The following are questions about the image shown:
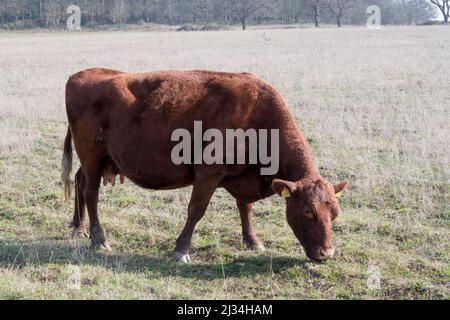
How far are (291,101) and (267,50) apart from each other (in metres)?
18.0

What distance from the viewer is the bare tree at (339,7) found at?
3159 inches

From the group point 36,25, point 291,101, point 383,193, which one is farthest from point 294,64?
point 36,25

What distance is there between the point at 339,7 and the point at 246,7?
43.1 feet

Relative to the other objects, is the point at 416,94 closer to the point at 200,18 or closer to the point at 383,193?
the point at 383,193

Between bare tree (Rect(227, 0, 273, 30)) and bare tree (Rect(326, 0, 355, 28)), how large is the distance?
32.9 ft

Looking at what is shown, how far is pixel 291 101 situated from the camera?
15391 millimetres

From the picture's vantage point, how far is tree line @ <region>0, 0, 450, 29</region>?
8031 centimetres

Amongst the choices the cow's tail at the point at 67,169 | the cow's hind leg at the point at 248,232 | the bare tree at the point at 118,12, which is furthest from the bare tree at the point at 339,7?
the cow's hind leg at the point at 248,232

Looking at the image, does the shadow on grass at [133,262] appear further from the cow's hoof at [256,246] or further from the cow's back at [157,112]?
the cow's back at [157,112]

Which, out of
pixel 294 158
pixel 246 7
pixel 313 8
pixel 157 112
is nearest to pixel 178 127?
pixel 157 112

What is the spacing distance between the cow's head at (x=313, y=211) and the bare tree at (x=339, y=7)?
7636cm

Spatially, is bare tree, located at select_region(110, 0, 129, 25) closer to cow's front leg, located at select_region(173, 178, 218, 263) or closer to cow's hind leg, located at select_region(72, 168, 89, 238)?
cow's hind leg, located at select_region(72, 168, 89, 238)

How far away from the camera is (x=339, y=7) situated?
264 feet

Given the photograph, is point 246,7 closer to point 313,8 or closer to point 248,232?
point 313,8
